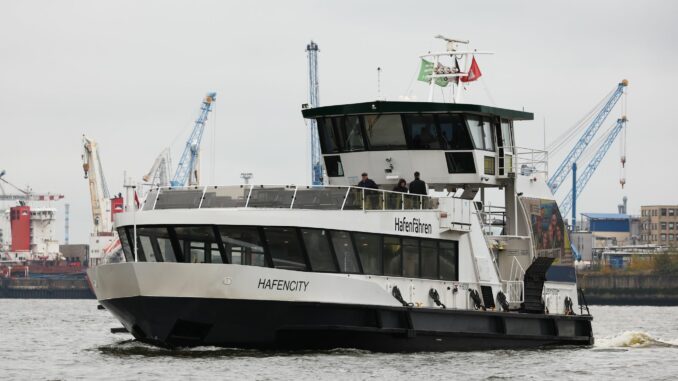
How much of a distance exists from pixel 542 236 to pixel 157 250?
10.7 metres

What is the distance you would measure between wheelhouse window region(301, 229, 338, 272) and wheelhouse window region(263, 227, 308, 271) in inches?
7.2

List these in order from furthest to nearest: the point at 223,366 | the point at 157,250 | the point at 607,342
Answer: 1. the point at 607,342
2. the point at 157,250
3. the point at 223,366

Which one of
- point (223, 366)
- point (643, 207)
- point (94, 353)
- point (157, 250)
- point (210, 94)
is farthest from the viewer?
point (643, 207)

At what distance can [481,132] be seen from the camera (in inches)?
1367

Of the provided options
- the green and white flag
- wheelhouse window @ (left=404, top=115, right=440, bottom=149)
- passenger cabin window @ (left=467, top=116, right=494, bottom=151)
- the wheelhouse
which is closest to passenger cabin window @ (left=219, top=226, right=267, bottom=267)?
the wheelhouse

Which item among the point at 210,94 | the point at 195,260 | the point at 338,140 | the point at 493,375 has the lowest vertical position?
the point at 493,375

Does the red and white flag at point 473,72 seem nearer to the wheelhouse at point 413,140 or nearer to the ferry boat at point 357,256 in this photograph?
the ferry boat at point 357,256

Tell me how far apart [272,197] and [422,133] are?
569 cm

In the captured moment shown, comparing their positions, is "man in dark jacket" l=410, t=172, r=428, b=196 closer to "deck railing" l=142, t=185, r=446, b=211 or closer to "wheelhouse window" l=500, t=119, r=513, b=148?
"deck railing" l=142, t=185, r=446, b=211

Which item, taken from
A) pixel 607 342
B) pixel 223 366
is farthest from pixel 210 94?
pixel 223 366

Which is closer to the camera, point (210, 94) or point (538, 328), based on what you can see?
point (538, 328)

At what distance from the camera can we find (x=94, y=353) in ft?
109

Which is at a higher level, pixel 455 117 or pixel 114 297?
pixel 455 117

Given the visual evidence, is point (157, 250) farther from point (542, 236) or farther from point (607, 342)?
point (607, 342)
